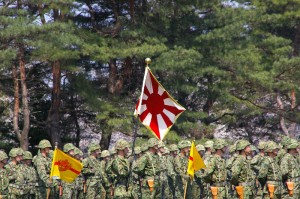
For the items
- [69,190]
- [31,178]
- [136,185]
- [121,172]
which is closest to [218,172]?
[136,185]

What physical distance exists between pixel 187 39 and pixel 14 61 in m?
6.07

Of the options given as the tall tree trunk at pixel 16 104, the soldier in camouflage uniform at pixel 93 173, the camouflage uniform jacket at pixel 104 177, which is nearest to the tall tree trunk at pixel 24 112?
the tall tree trunk at pixel 16 104

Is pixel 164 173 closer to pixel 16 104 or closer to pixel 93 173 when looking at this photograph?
pixel 93 173

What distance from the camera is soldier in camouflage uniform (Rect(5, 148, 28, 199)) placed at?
2064cm

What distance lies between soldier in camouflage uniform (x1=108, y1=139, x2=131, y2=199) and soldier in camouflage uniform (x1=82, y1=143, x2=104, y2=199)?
8.24 feet

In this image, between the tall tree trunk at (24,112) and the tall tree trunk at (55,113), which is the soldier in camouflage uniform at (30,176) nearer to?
the tall tree trunk at (24,112)

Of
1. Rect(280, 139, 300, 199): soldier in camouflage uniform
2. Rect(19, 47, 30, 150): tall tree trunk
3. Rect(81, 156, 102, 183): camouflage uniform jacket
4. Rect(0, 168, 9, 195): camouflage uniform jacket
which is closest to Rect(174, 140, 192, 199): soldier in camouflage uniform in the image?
Rect(81, 156, 102, 183): camouflage uniform jacket

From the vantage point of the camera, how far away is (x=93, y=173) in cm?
2273

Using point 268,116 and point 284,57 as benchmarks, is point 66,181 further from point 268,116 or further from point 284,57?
point 268,116

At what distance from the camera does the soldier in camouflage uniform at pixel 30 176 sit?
69.0 ft

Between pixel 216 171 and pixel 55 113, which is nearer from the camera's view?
pixel 216 171

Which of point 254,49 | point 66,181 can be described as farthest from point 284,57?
point 66,181

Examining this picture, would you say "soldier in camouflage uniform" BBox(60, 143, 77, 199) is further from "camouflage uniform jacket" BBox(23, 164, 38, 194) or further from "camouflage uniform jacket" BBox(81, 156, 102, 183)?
"camouflage uniform jacket" BBox(23, 164, 38, 194)

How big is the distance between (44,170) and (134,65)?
39.0ft
